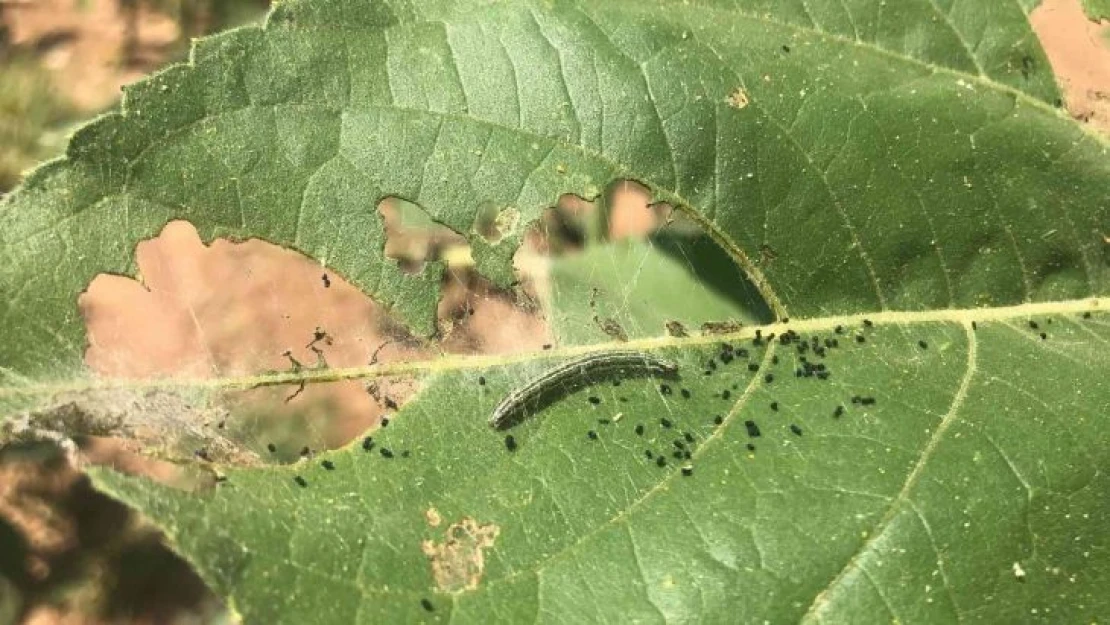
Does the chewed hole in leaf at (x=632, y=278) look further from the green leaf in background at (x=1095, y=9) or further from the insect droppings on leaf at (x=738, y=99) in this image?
the green leaf in background at (x=1095, y=9)

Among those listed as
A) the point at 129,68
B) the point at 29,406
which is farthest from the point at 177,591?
the point at 29,406

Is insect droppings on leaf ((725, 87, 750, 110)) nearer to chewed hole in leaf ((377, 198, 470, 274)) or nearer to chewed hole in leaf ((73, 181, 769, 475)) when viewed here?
chewed hole in leaf ((73, 181, 769, 475))

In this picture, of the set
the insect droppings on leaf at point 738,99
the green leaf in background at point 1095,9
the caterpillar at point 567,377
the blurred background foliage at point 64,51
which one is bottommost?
the blurred background foliage at point 64,51

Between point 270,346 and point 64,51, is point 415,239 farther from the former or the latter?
point 64,51

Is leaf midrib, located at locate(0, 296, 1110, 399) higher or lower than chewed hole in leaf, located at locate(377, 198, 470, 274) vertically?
lower

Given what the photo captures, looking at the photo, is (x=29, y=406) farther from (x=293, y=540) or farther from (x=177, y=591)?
(x=177, y=591)

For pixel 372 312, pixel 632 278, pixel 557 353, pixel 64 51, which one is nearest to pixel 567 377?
pixel 557 353

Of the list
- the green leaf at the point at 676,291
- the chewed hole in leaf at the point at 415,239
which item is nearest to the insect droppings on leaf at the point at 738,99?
the green leaf at the point at 676,291

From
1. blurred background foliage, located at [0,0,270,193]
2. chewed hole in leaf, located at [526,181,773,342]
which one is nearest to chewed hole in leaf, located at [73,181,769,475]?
chewed hole in leaf, located at [526,181,773,342]
